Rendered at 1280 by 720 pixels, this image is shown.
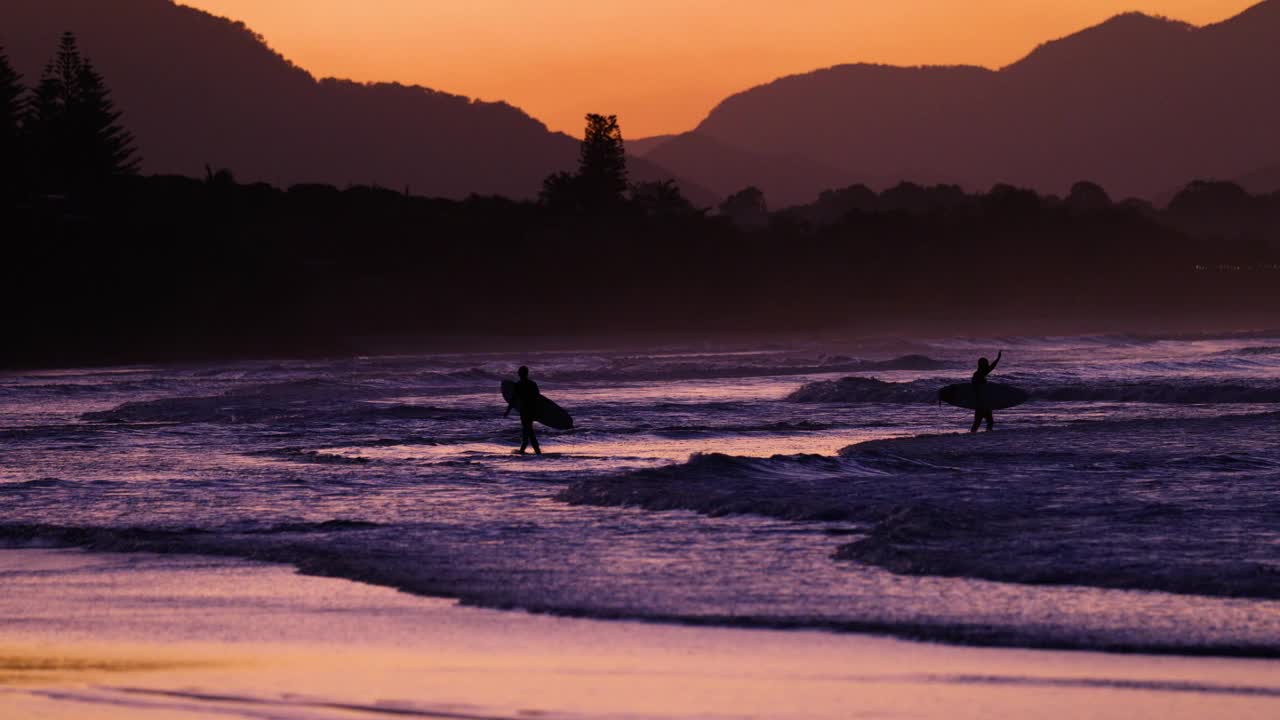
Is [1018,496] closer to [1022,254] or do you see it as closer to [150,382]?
[150,382]

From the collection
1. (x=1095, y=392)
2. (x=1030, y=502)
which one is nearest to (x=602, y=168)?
(x=1095, y=392)

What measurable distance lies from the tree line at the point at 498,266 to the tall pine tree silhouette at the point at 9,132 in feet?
0.64

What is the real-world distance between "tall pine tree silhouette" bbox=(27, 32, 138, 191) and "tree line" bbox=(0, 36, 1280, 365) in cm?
17

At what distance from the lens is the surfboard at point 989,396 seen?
28.0 meters

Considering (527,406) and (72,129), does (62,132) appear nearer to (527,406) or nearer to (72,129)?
(72,129)

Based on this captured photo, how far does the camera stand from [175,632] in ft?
34.1

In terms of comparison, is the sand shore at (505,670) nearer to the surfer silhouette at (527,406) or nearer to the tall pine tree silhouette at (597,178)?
the surfer silhouette at (527,406)

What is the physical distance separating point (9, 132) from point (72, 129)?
14.4 ft

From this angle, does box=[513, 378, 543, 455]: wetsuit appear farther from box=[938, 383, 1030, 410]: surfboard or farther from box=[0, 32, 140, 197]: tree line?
box=[0, 32, 140, 197]: tree line

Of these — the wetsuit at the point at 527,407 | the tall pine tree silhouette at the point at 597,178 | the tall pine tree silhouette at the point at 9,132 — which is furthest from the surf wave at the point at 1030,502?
the tall pine tree silhouette at the point at 597,178

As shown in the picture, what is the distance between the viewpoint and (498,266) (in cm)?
12562

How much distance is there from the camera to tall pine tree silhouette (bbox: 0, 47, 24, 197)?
4001 inches

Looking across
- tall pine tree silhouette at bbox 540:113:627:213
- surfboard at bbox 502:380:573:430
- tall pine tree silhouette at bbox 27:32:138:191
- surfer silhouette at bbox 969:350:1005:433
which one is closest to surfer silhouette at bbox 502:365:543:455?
surfboard at bbox 502:380:573:430

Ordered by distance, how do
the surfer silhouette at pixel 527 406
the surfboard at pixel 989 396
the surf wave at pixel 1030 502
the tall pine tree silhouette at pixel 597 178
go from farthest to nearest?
1. the tall pine tree silhouette at pixel 597 178
2. the surfboard at pixel 989 396
3. the surfer silhouette at pixel 527 406
4. the surf wave at pixel 1030 502
